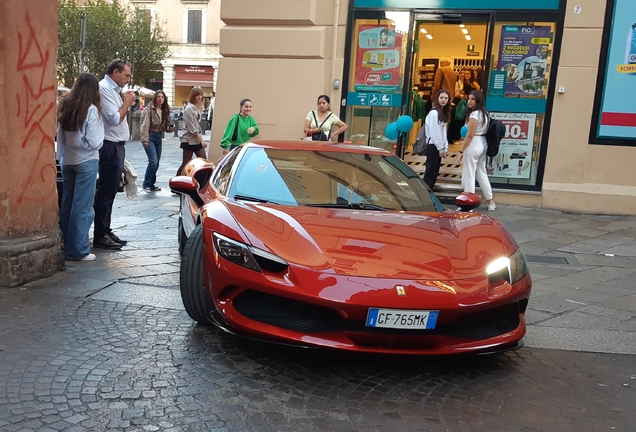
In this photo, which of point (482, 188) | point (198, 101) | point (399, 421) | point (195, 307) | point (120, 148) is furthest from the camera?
point (198, 101)

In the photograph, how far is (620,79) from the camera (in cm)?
1008

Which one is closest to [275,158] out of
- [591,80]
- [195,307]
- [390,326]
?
[195,307]

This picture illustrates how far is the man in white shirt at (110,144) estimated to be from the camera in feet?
20.0

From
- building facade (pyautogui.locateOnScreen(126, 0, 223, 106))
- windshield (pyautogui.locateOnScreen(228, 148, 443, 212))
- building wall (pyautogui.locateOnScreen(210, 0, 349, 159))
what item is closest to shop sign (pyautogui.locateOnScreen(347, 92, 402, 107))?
building wall (pyautogui.locateOnScreen(210, 0, 349, 159))

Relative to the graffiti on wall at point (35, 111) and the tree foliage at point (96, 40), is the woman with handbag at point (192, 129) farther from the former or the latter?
the tree foliage at point (96, 40)

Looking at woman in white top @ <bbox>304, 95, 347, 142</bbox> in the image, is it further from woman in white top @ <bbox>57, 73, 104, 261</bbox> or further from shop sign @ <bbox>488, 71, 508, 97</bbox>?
woman in white top @ <bbox>57, 73, 104, 261</bbox>

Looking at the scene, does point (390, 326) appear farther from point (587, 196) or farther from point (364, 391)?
point (587, 196)

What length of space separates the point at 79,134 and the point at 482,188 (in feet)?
20.6

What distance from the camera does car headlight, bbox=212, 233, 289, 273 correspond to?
3420 mm

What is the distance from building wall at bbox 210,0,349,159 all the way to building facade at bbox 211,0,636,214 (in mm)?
17

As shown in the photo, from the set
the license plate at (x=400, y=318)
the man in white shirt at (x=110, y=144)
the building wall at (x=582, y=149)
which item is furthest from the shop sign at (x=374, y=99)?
the license plate at (x=400, y=318)

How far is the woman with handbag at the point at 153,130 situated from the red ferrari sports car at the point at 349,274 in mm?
6669

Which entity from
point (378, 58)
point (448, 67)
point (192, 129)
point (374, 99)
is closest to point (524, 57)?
point (448, 67)

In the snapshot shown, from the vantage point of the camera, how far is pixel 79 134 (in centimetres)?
557
